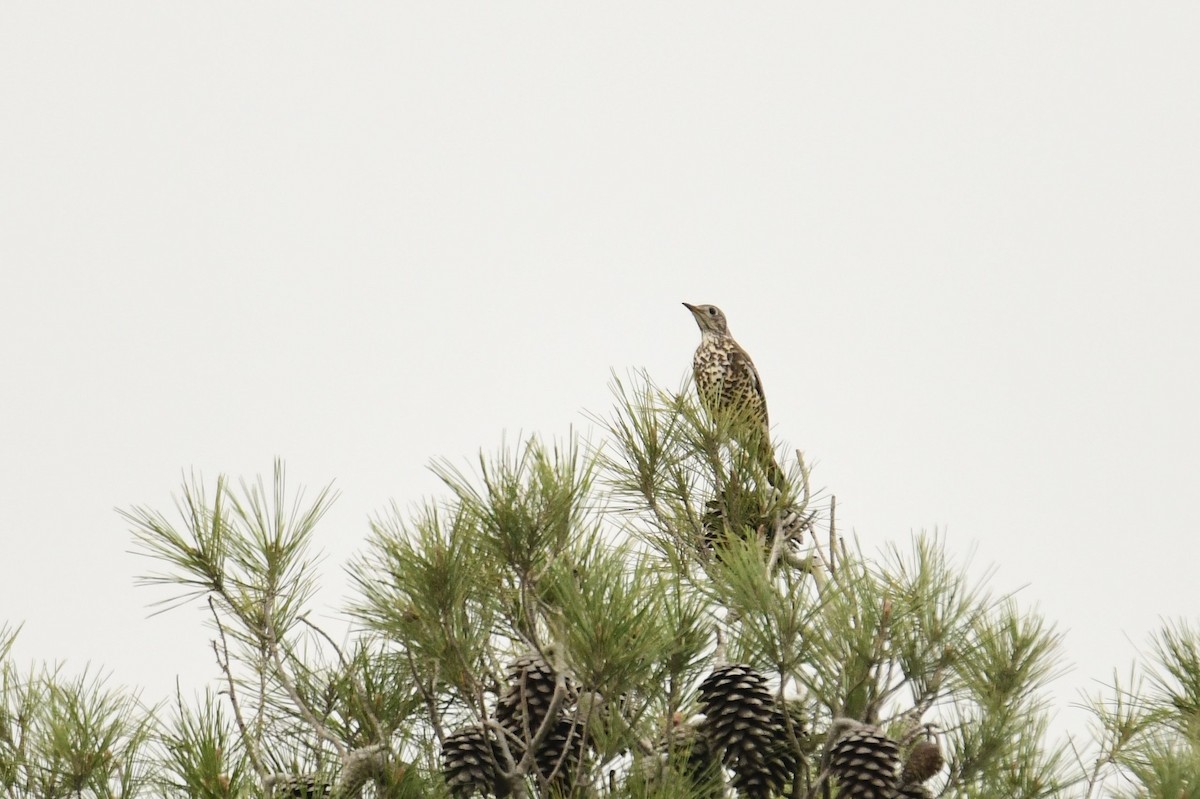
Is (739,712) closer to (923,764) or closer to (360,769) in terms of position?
(923,764)

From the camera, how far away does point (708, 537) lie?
2727 millimetres

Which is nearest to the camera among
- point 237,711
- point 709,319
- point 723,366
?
point 237,711

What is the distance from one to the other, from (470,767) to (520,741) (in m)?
0.12

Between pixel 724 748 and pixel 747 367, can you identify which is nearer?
pixel 724 748

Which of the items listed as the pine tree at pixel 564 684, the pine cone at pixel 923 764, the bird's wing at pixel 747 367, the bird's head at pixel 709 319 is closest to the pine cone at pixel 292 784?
the pine tree at pixel 564 684

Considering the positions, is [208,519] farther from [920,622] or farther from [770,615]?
[920,622]

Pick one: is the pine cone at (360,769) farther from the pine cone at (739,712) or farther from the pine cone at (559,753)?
the pine cone at (739,712)

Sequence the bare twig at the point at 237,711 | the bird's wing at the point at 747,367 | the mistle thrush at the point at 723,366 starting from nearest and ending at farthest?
the bare twig at the point at 237,711
the mistle thrush at the point at 723,366
the bird's wing at the point at 747,367

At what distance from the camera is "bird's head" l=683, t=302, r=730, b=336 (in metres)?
4.36

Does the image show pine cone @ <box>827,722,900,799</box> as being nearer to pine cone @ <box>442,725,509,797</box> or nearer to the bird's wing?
pine cone @ <box>442,725,509,797</box>

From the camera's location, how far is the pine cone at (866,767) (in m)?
Result: 1.90

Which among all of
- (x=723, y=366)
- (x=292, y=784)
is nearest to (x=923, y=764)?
(x=292, y=784)

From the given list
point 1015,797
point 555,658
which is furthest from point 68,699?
point 1015,797

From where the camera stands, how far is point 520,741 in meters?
1.96
